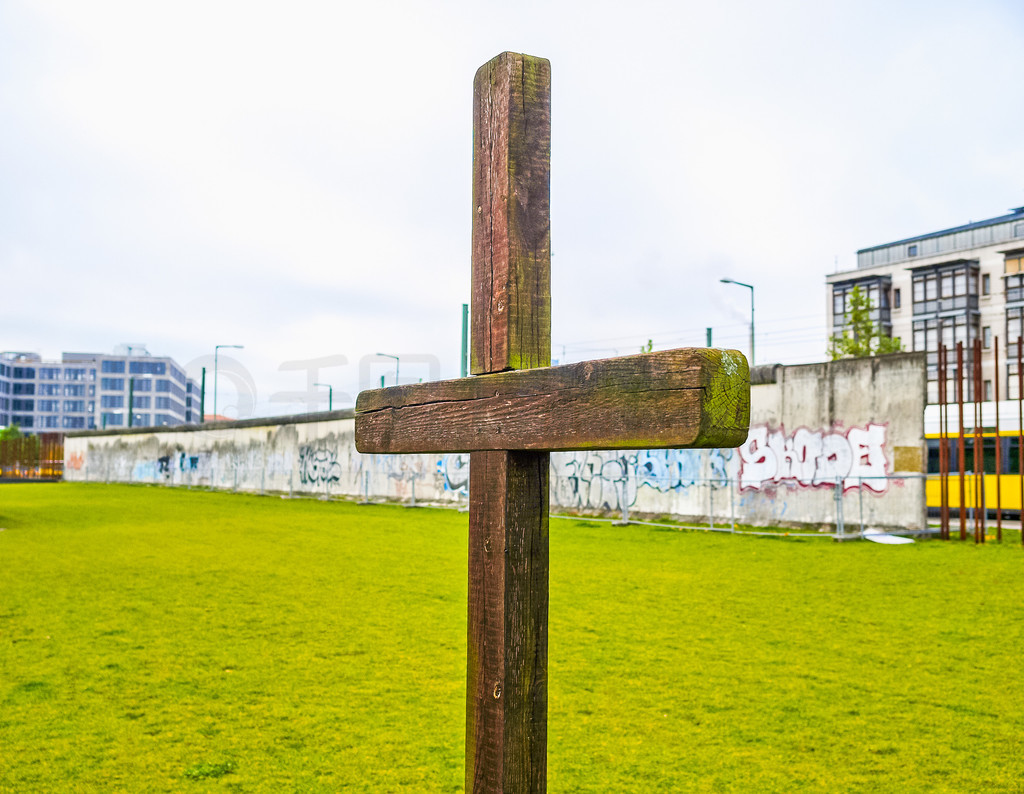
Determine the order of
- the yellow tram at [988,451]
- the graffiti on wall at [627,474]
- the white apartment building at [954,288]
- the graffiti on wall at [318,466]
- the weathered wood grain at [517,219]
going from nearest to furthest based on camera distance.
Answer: the weathered wood grain at [517,219], the graffiti on wall at [627,474], the yellow tram at [988,451], the graffiti on wall at [318,466], the white apartment building at [954,288]

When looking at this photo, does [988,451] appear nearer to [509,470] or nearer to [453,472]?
[453,472]

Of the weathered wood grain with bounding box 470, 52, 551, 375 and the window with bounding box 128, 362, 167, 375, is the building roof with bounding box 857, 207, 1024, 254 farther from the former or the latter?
the window with bounding box 128, 362, 167, 375

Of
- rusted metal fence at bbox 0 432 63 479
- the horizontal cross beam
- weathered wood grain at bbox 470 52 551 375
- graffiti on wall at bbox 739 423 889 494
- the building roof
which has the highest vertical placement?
the building roof

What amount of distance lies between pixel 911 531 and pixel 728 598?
731 centimetres

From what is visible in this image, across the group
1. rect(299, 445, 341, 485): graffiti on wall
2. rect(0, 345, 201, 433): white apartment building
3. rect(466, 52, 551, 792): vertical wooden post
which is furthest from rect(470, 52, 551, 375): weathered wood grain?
rect(0, 345, 201, 433): white apartment building

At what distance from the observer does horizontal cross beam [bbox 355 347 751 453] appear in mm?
1620

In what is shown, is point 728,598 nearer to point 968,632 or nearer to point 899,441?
point 968,632

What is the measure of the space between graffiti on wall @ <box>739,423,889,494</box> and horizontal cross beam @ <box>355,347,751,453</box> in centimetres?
1358

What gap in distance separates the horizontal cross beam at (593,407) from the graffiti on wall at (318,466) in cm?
2632

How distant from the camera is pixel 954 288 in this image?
178ft

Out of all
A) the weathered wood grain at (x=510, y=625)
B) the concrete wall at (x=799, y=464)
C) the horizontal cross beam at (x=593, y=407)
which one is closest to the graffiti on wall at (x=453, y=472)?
the concrete wall at (x=799, y=464)

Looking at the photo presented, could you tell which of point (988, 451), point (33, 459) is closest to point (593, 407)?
point (988, 451)

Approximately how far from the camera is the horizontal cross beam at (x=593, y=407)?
1620mm

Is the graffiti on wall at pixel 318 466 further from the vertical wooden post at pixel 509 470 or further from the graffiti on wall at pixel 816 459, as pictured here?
the vertical wooden post at pixel 509 470
